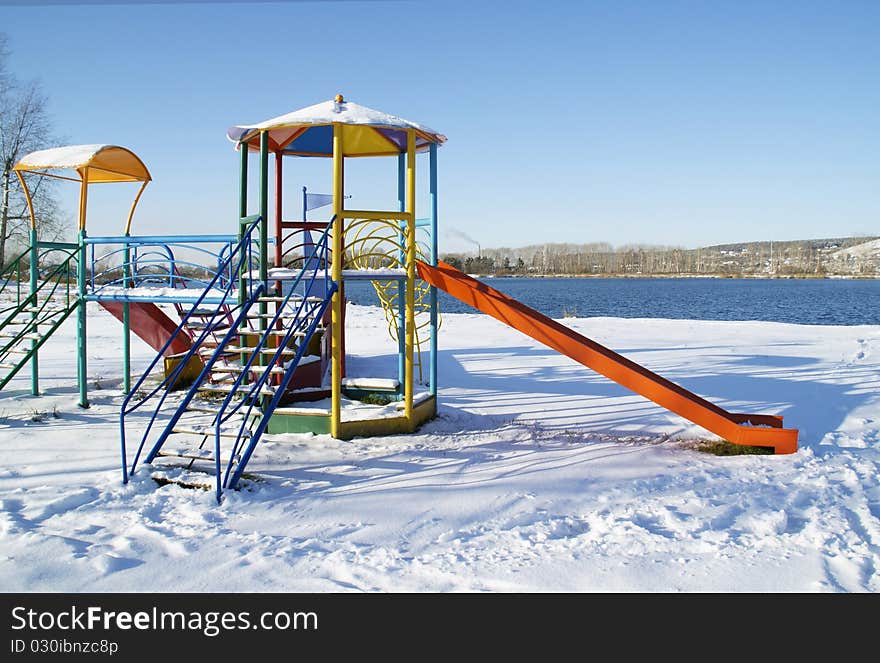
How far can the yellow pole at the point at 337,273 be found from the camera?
738 centimetres

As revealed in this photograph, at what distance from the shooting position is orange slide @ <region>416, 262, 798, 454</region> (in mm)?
7207

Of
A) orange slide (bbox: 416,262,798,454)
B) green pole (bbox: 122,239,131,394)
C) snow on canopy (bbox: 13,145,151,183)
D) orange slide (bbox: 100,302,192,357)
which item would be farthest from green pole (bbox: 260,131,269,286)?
orange slide (bbox: 100,302,192,357)

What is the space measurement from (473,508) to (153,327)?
714 cm

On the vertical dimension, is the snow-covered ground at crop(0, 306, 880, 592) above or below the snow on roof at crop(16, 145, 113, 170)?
below

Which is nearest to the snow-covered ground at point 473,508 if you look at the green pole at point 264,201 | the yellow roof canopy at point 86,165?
the green pole at point 264,201

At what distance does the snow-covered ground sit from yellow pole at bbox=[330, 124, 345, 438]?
404mm

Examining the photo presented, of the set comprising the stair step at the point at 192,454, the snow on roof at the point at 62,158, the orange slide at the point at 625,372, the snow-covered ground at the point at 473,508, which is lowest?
the snow-covered ground at the point at 473,508

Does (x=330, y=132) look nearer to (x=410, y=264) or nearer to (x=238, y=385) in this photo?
(x=410, y=264)

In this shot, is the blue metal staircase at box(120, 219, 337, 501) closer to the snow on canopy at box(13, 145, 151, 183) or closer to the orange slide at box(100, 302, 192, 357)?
the orange slide at box(100, 302, 192, 357)

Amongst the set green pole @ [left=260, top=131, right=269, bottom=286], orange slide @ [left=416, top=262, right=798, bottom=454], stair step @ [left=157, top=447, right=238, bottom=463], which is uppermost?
green pole @ [left=260, top=131, right=269, bottom=286]

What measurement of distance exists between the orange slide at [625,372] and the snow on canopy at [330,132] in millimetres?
1647

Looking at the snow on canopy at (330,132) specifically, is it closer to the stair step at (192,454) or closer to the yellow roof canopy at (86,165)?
the yellow roof canopy at (86,165)

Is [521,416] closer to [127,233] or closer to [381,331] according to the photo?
[127,233]
